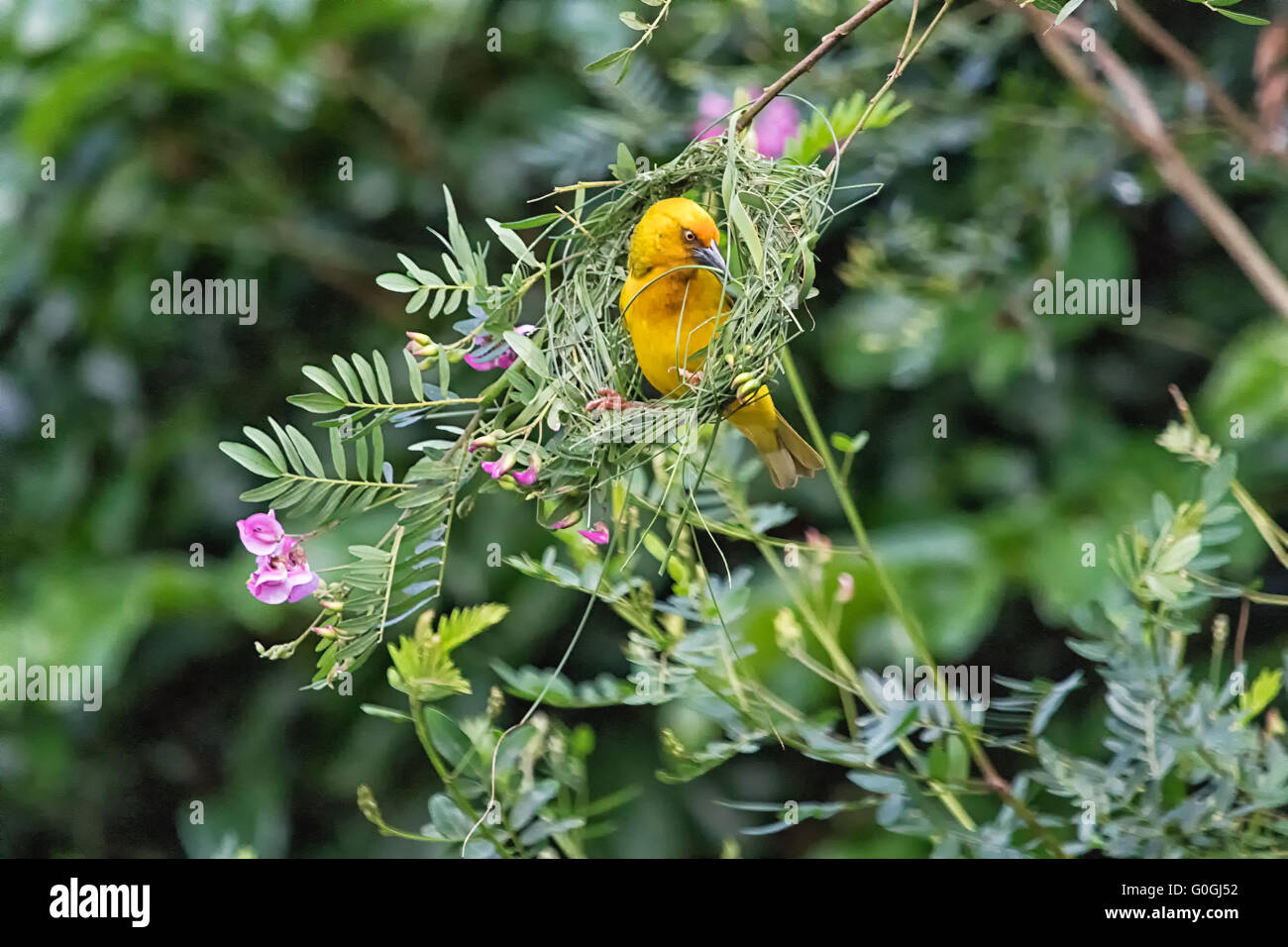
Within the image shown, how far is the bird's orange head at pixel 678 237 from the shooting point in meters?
1.08

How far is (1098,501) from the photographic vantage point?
2.13 meters

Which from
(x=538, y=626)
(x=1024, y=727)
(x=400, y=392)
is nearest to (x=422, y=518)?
(x=1024, y=727)

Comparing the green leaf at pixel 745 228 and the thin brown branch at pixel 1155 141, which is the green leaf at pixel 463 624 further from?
the thin brown branch at pixel 1155 141

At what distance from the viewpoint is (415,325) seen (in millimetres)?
2480

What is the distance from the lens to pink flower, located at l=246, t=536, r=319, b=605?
882 millimetres

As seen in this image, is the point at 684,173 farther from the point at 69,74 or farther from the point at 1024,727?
the point at 69,74

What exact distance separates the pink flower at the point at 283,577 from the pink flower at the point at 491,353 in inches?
7.6

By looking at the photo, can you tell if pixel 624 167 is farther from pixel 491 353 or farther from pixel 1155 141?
pixel 1155 141

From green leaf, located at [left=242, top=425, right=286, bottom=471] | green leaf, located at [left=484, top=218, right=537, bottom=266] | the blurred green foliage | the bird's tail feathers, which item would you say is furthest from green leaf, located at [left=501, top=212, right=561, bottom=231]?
the blurred green foliage

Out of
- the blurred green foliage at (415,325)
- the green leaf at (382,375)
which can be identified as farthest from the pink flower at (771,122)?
the green leaf at (382,375)

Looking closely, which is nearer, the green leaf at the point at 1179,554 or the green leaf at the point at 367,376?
the green leaf at the point at 367,376

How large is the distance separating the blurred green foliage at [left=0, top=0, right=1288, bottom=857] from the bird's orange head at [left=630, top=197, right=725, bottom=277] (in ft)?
2.57

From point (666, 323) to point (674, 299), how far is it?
3cm

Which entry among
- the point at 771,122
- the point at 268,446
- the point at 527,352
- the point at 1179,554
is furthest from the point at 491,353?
the point at 771,122
